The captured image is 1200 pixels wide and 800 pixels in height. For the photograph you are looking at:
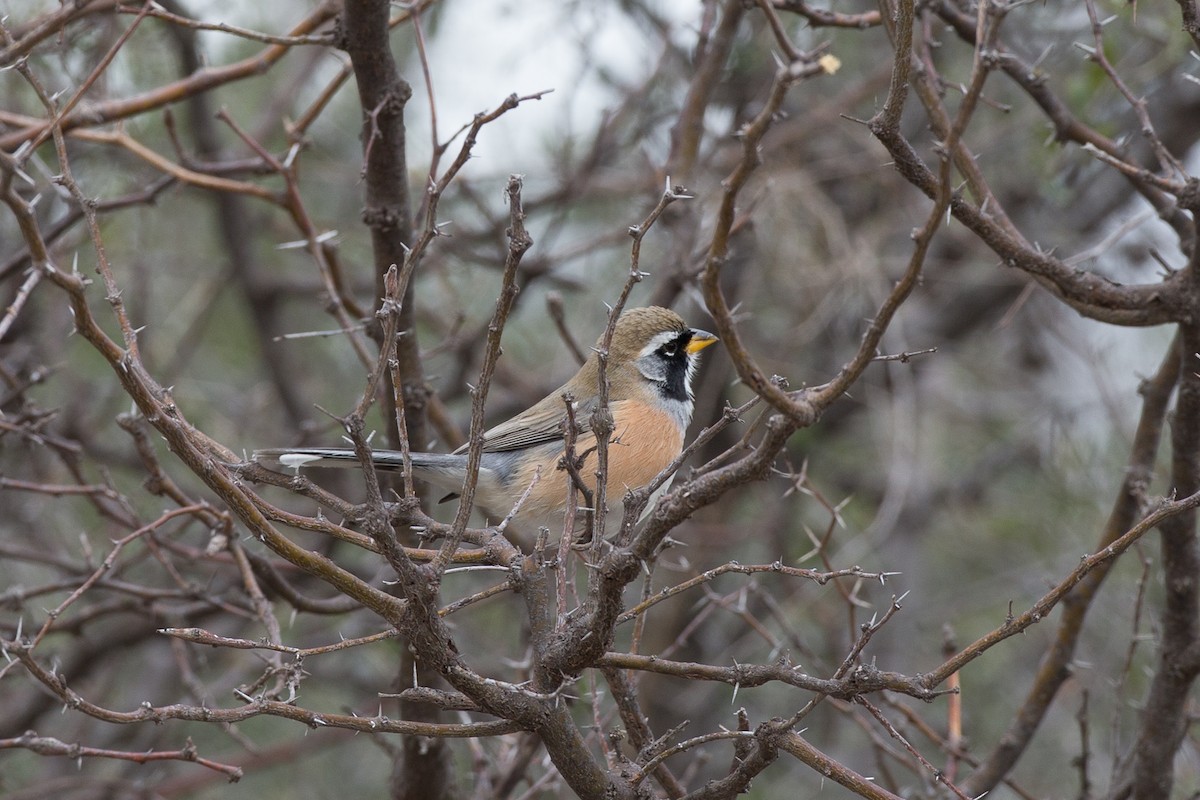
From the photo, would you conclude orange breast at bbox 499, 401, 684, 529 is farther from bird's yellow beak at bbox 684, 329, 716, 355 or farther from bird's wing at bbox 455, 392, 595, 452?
bird's yellow beak at bbox 684, 329, 716, 355

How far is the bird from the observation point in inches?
187

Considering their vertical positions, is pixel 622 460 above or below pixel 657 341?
below

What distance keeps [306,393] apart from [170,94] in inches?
143

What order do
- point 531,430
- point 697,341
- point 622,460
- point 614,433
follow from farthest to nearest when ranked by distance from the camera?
point 697,341, point 531,430, point 614,433, point 622,460

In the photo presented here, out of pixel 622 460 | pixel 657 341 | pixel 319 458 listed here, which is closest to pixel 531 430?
pixel 622 460

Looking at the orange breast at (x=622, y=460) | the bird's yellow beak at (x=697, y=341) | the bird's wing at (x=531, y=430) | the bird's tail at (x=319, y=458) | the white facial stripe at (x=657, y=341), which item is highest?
the white facial stripe at (x=657, y=341)

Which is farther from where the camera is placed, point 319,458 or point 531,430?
point 531,430

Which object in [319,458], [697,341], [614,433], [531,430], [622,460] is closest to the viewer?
[319,458]

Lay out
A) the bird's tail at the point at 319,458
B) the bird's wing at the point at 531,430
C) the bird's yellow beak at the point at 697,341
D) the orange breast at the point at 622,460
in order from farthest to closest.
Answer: the bird's yellow beak at the point at 697,341 < the bird's wing at the point at 531,430 < the orange breast at the point at 622,460 < the bird's tail at the point at 319,458

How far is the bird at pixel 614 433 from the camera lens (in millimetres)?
4750

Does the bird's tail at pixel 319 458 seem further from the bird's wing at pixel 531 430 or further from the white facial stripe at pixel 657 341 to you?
the white facial stripe at pixel 657 341

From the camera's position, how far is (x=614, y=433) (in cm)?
507

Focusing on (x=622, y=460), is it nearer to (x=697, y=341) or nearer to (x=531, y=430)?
(x=531, y=430)

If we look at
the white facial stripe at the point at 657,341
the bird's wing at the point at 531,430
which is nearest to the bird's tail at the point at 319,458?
the bird's wing at the point at 531,430
